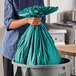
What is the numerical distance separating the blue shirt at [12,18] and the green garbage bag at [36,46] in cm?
37

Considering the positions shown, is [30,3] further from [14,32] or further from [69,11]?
[69,11]

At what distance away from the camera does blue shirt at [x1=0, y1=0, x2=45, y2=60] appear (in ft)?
5.92

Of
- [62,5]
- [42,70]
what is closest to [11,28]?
[42,70]

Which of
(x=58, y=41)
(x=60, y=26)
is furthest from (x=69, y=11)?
(x=58, y=41)

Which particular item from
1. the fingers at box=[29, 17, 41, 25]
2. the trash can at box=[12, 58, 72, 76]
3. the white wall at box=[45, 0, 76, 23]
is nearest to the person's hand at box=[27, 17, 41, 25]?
the fingers at box=[29, 17, 41, 25]

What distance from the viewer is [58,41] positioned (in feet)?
10.1

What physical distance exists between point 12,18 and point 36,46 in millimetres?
463

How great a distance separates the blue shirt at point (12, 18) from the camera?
5.92 feet

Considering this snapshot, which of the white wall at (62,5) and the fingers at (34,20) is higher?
the white wall at (62,5)

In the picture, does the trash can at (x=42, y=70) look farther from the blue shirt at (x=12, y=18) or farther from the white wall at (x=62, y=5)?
the white wall at (x=62, y=5)

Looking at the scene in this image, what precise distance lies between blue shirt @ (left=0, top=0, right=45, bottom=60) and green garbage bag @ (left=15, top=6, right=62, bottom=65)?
1.22ft

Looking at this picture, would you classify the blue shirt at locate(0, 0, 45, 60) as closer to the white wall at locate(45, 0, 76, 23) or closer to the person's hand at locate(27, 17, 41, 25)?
the person's hand at locate(27, 17, 41, 25)

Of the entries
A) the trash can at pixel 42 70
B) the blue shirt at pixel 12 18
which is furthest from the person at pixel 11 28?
the trash can at pixel 42 70

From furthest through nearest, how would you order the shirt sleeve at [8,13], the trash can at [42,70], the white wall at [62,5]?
the white wall at [62,5] → the shirt sleeve at [8,13] → the trash can at [42,70]
